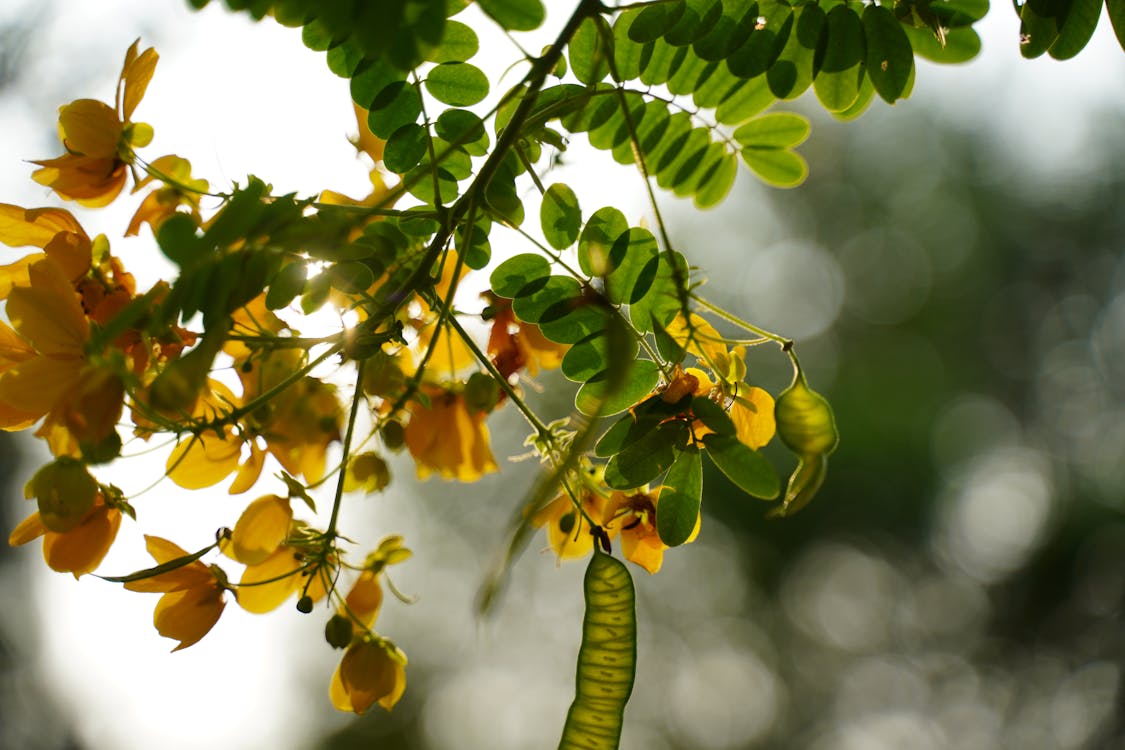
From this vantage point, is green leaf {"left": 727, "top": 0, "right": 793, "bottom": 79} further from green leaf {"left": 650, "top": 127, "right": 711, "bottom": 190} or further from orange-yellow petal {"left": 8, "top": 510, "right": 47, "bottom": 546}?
orange-yellow petal {"left": 8, "top": 510, "right": 47, "bottom": 546}

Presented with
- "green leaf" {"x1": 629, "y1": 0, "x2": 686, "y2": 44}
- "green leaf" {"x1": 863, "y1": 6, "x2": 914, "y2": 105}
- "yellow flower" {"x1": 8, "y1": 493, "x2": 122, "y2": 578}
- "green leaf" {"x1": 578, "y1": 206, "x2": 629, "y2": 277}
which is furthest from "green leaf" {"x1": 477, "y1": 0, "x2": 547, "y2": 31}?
"yellow flower" {"x1": 8, "y1": 493, "x2": 122, "y2": 578}

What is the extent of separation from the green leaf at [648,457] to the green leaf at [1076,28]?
0.49 metres

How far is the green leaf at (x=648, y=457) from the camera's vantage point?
3.01ft

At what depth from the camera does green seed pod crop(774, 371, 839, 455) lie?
78cm

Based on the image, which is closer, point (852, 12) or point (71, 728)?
point (852, 12)

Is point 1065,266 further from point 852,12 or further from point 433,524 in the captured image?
point 852,12

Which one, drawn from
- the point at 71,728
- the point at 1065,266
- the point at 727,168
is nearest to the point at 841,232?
the point at 1065,266

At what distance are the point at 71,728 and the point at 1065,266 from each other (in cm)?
894

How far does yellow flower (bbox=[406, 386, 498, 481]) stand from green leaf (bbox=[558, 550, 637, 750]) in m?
0.33

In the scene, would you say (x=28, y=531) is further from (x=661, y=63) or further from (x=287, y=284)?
(x=661, y=63)

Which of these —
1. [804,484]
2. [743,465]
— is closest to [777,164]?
[743,465]

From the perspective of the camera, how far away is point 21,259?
3.19 ft

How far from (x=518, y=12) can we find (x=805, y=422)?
0.40 m

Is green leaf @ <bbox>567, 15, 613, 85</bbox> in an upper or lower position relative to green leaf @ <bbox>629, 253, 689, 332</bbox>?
upper
